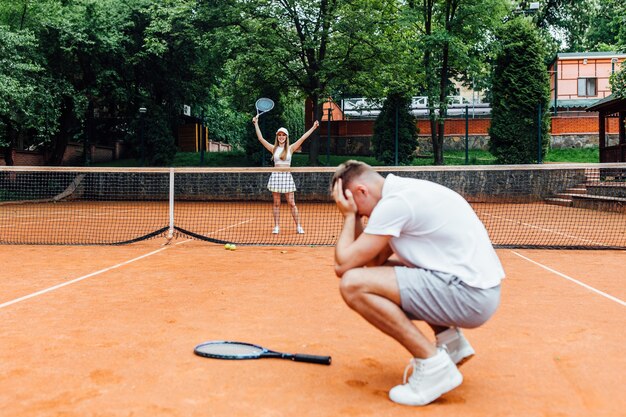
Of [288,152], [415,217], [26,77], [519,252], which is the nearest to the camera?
[415,217]

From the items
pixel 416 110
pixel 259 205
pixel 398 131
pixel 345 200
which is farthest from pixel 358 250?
pixel 416 110

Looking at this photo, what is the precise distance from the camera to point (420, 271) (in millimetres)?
3000

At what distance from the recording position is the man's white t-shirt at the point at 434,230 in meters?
2.86

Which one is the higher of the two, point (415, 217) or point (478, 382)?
point (415, 217)

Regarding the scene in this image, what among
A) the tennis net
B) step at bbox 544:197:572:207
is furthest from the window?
step at bbox 544:197:572:207

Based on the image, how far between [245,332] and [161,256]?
14.0ft

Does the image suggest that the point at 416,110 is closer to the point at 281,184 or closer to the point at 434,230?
the point at 281,184

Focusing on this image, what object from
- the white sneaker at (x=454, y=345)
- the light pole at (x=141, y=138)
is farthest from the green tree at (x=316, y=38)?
the white sneaker at (x=454, y=345)

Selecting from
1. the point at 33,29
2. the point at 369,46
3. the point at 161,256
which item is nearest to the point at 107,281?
the point at 161,256

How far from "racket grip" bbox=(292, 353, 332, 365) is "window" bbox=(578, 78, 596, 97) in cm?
3339

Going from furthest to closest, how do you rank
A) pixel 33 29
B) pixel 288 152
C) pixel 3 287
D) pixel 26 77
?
pixel 33 29, pixel 26 77, pixel 288 152, pixel 3 287

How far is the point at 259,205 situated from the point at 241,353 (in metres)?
16.9

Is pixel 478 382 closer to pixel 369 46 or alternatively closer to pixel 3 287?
pixel 3 287

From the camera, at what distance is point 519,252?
8.87m
